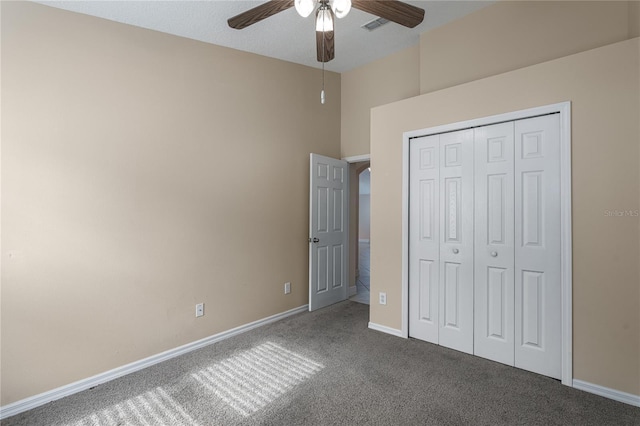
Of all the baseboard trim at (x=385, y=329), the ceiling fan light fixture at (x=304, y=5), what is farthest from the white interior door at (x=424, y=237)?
the ceiling fan light fixture at (x=304, y=5)

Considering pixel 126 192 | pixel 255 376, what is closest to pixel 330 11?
pixel 126 192

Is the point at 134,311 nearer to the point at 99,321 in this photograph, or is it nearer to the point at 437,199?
the point at 99,321

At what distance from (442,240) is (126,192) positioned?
2775 millimetres

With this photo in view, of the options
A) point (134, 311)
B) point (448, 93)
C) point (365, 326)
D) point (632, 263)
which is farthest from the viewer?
point (365, 326)

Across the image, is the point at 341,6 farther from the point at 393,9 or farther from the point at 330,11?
the point at 393,9

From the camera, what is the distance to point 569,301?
2.23m

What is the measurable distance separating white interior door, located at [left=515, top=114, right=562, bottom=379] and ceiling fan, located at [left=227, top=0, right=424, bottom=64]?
1.31m

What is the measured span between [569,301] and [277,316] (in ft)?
8.97

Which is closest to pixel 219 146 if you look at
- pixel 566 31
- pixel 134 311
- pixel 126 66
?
pixel 126 66

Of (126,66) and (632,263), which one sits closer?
(632,263)

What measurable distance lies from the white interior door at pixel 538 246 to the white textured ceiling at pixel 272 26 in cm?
143

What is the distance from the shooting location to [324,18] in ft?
5.96

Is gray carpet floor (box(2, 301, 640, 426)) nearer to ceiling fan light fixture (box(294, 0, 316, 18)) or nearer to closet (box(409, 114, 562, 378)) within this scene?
closet (box(409, 114, 562, 378))

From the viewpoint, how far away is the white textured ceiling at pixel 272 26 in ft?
8.03
